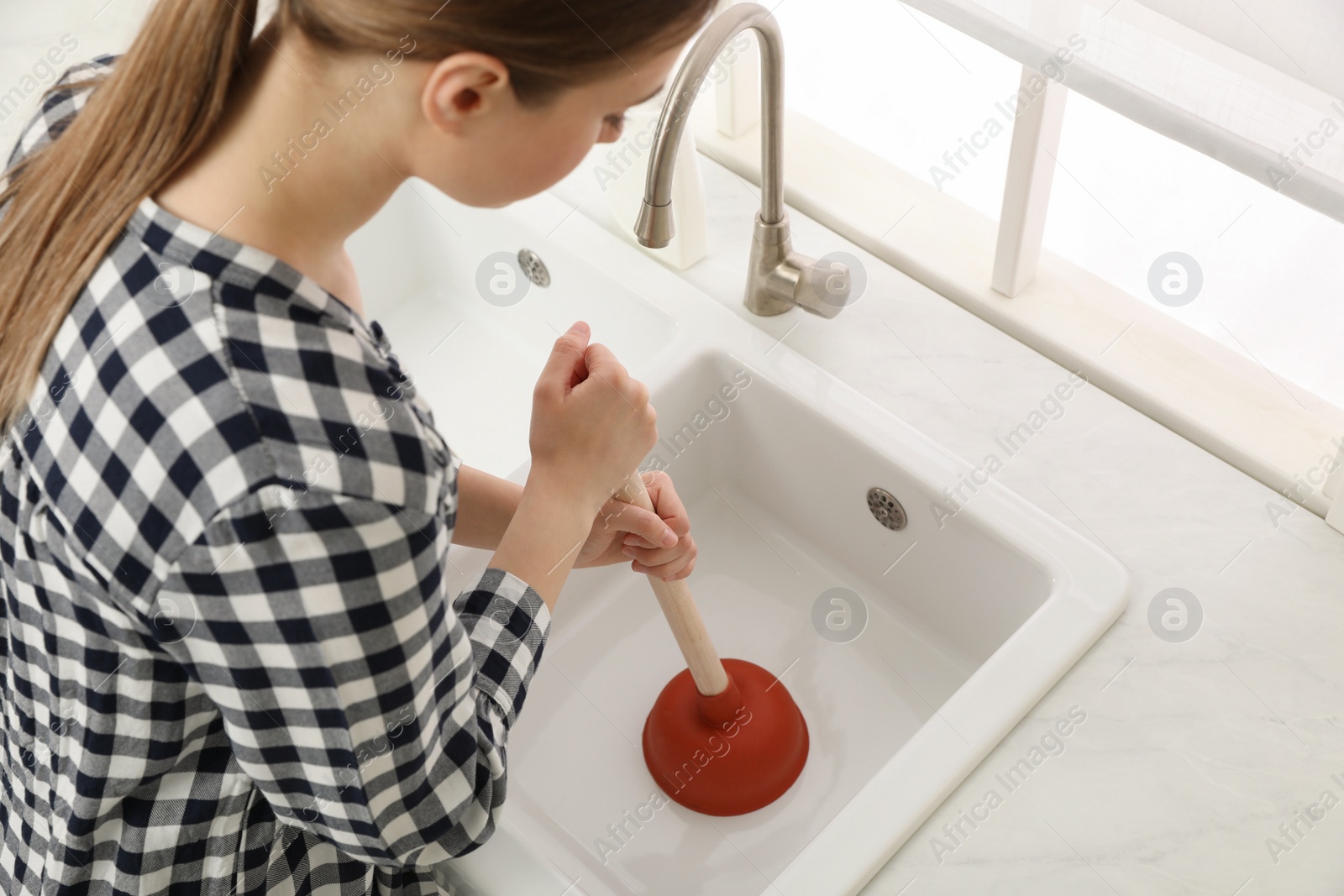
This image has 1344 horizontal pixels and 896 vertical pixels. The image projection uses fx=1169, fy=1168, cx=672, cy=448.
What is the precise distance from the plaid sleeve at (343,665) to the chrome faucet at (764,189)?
0.32 meters

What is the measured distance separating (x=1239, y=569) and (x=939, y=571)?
230 mm

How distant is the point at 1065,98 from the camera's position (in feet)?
3.17

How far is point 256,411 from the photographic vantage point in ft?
1.68

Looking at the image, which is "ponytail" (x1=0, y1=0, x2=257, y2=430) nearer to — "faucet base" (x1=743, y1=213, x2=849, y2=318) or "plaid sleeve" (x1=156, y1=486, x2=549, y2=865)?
"plaid sleeve" (x1=156, y1=486, x2=549, y2=865)

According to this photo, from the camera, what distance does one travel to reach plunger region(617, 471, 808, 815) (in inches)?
37.0

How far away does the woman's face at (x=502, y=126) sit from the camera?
0.51 meters

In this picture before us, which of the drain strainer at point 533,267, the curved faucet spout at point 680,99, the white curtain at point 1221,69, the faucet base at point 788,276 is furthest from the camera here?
the drain strainer at point 533,267
